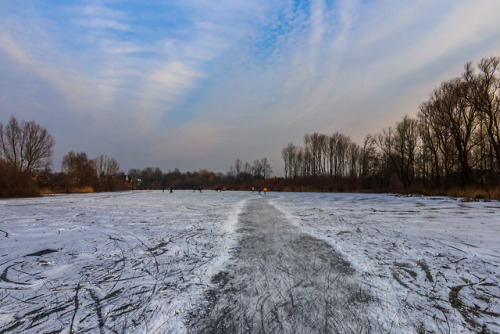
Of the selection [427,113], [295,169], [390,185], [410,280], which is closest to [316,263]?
[410,280]

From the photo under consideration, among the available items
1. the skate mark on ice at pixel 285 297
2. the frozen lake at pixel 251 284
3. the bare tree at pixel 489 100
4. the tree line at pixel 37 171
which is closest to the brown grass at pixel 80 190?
the tree line at pixel 37 171

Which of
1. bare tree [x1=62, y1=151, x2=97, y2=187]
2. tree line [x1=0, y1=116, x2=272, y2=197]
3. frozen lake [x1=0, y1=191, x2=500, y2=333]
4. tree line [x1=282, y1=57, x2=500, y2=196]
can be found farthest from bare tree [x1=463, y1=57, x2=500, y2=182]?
bare tree [x1=62, y1=151, x2=97, y2=187]

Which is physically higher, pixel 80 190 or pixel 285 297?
pixel 285 297

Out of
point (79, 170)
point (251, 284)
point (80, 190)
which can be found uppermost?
point (79, 170)

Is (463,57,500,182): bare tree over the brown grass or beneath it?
over

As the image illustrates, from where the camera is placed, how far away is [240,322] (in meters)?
2.20

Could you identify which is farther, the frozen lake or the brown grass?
the brown grass

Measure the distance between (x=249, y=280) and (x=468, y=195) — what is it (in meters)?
22.5

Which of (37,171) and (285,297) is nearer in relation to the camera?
(285,297)

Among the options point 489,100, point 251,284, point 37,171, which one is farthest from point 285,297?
point 37,171

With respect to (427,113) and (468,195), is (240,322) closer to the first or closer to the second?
(468,195)

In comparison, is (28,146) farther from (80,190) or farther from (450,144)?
(450,144)

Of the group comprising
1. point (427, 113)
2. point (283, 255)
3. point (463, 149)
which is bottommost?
point (283, 255)

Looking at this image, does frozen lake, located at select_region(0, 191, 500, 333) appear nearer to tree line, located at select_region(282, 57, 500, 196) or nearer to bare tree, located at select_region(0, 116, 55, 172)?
tree line, located at select_region(282, 57, 500, 196)
